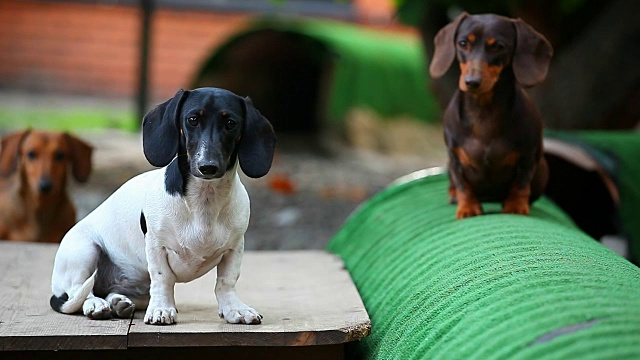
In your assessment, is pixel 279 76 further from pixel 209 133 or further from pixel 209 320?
pixel 209 133

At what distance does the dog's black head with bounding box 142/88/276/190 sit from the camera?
2.91m

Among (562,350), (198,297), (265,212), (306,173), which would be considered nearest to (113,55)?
(306,173)

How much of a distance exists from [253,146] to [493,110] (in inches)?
46.1

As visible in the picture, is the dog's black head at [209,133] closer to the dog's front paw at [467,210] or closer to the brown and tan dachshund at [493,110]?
the brown and tan dachshund at [493,110]

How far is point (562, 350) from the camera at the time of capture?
88.8 inches

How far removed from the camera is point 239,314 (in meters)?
3.11

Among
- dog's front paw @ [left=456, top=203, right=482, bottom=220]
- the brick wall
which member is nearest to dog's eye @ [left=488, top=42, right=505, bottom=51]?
dog's front paw @ [left=456, top=203, right=482, bottom=220]

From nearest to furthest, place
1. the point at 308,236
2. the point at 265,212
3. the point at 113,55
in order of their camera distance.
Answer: the point at 308,236 → the point at 265,212 → the point at 113,55

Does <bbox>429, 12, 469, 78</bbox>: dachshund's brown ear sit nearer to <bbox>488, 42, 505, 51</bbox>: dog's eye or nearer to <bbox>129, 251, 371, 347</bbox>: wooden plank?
<bbox>488, 42, 505, 51</bbox>: dog's eye

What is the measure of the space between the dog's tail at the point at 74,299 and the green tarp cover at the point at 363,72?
23.0ft

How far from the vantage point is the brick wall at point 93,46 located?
575 inches

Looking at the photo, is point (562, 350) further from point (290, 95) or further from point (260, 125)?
point (290, 95)

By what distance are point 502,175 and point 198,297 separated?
1263 millimetres

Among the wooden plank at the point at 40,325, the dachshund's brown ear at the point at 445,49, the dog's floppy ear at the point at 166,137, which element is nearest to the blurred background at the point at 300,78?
the wooden plank at the point at 40,325
